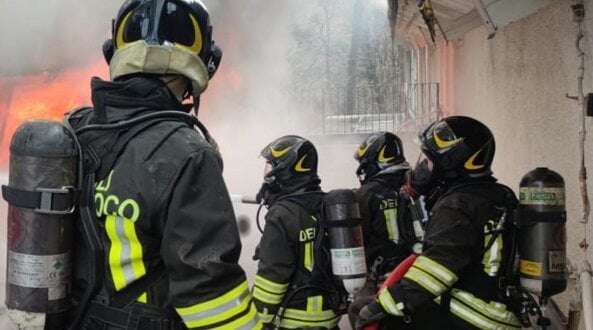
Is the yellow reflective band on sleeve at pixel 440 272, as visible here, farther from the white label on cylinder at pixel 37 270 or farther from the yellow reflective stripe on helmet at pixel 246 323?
the white label on cylinder at pixel 37 270

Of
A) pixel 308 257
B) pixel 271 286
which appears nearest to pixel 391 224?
pixel 308 257

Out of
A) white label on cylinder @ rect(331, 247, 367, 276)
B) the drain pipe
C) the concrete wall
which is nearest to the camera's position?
the drain pipe

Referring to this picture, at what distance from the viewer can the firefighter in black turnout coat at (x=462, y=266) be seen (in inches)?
107

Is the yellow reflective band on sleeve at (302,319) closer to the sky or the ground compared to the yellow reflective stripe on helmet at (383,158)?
closer to the ground

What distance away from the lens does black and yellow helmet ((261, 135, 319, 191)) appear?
12.1 ft

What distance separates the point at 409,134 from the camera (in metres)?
10.7

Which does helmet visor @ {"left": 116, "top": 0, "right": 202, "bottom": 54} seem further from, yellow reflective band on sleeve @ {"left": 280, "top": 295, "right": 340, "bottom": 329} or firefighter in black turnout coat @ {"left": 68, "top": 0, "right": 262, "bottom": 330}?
yellow reflective band on sleeve @ {"left": 280, "top": 295, "right": 340, "bottom": 329}

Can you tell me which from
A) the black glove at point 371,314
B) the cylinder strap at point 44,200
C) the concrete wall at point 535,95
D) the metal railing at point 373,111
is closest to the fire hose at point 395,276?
the black glove at point 371,314

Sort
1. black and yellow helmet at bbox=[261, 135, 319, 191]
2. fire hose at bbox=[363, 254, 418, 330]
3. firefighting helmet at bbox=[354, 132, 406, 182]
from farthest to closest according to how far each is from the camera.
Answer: firefighting helmet at bbox=[354, 132, 406, 182] < black and yellow helmet at bbox=[261, 135, 319, 191] < fire hose at bbox=[363, 254, 418, 330]

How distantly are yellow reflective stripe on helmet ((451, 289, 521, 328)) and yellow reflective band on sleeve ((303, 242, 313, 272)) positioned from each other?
34.6 inches

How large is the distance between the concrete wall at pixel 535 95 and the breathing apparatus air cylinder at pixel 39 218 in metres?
2.72

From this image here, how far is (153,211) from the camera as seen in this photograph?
1517 mm

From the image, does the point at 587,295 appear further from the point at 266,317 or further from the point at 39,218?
the point at 39,218

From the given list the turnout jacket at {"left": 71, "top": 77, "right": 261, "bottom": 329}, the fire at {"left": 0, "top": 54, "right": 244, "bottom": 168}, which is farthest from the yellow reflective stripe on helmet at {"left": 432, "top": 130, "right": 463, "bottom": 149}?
the fire at {"left": 0, "top": 54, "right": 244, "bottom": 168}
